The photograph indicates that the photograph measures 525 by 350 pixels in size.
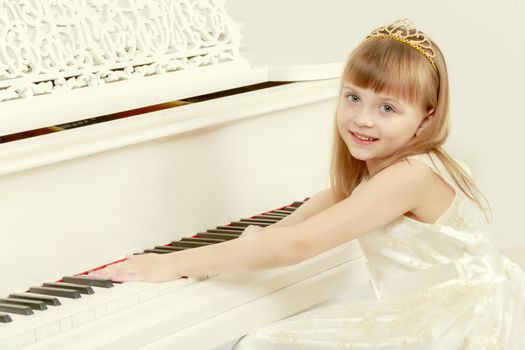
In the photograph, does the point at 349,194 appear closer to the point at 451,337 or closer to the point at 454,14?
the point at 451,337

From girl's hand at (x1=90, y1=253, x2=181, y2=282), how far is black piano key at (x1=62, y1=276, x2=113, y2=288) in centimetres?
3

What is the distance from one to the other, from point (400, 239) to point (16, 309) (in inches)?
41.2

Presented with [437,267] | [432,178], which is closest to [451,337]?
[437,267]

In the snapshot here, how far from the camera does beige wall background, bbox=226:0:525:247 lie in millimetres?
5914

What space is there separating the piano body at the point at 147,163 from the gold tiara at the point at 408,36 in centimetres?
41

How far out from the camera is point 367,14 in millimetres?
6004

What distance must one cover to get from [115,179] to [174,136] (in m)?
0.23

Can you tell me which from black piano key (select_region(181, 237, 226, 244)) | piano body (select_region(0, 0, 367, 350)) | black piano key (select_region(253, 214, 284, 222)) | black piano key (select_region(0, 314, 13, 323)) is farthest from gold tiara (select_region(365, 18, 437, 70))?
black piano key (select_region(0, 314, 13, 323))

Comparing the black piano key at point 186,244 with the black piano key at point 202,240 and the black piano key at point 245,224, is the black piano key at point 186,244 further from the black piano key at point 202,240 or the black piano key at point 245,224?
the black piano key at point 245,224

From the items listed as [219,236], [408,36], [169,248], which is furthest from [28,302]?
[408,36]

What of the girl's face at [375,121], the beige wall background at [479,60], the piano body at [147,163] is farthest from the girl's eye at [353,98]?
the beige wall background at [479,60]

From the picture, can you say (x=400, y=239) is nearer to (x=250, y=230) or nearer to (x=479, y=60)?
(x=250, y=230)

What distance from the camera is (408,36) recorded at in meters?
2.84

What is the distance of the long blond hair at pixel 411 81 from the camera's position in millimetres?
2750
